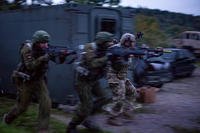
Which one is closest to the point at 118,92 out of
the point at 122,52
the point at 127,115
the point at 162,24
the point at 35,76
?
the point at 127,115

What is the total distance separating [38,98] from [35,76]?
0.38 m

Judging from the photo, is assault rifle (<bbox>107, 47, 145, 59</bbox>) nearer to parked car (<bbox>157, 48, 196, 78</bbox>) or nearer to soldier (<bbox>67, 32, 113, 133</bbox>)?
soldier (<bbox>67, 32, 113, 133</bbox>)

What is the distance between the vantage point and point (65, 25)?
10180mm

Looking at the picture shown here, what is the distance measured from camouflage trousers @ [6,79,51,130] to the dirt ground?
960 millimetres

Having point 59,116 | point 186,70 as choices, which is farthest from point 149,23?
point 59,116

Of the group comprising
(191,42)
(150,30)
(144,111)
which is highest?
(144,111)

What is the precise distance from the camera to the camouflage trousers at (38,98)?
7.28 m

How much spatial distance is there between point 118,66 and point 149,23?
25.9 meters

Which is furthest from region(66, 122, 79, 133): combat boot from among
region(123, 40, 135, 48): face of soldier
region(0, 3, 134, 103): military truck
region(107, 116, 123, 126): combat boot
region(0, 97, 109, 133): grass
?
region(0, 3, 134, 103): military truck

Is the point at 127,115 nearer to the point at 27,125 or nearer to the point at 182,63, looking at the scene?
the point at 27,125

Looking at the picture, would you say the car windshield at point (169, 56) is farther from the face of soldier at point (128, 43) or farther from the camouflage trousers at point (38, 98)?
the camouflage trousers at point (38, 98)

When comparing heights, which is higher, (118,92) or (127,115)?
(118,92)

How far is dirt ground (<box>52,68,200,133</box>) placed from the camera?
8.69m

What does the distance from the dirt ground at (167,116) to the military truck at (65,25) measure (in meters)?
1.01
